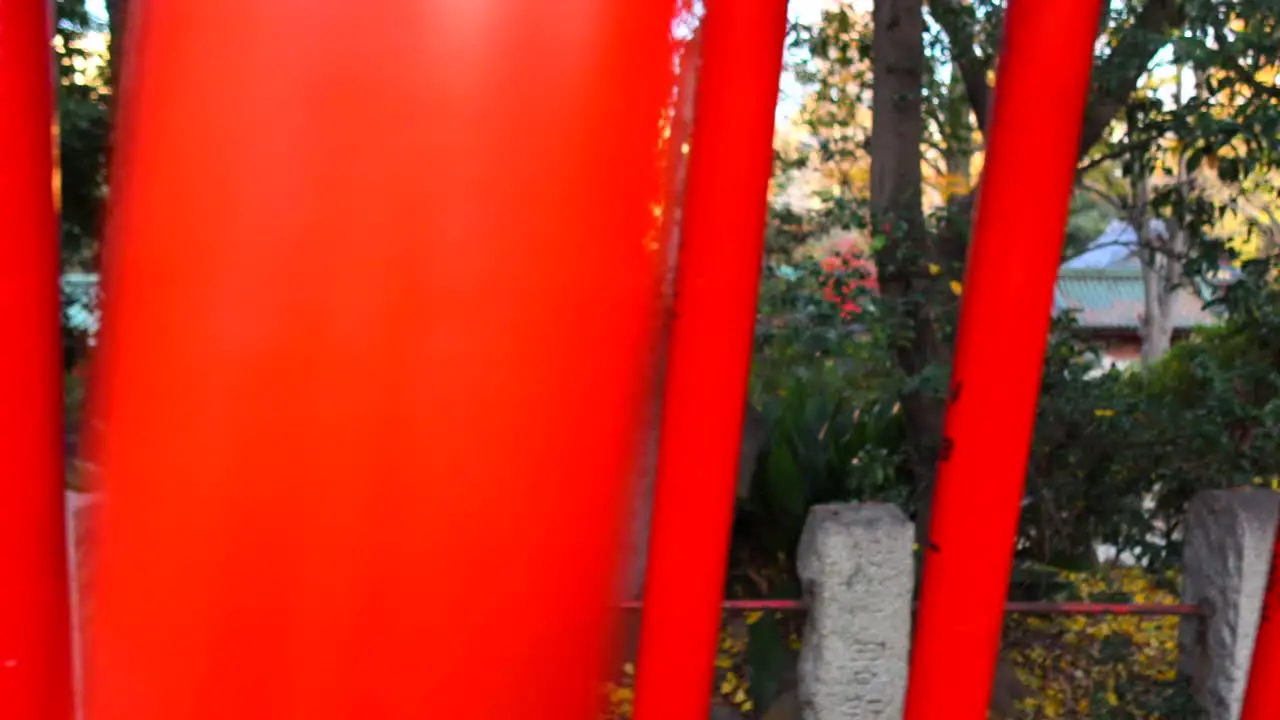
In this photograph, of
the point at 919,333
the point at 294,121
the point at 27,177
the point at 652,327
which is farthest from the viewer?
the point at 919,333

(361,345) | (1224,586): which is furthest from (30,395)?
(1224,586)

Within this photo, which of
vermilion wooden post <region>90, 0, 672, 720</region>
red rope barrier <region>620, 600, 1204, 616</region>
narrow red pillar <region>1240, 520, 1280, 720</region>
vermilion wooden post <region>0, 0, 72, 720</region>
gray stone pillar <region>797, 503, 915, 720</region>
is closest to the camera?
vermilion wooden post <region>90, 0, 672, 720</region>

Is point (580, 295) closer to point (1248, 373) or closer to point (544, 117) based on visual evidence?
point (544, 117)

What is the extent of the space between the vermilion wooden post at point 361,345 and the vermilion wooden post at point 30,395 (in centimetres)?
45

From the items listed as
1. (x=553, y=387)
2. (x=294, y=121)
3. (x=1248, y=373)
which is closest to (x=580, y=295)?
(x=553, y=387)

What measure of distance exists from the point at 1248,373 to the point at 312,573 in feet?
14.6

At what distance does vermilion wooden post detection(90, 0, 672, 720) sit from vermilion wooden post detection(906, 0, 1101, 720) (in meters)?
0.92

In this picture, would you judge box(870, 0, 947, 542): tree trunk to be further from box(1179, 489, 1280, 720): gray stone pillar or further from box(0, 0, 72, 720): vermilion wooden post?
box(0, 0, 72, 720): vermilion wooden post

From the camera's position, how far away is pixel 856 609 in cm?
301

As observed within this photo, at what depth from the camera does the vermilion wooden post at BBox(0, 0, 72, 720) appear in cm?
95

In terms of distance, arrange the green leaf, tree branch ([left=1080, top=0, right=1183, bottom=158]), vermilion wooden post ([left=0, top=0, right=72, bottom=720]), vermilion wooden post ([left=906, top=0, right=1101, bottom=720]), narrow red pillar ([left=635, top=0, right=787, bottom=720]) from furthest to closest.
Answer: the green leaf, tree branch ([left=1080, top=0, right=1183, bottom=158]), narrow red pillar ([left=635, top=0, right=787, bottom=720]), vermilion wooden post ([left=906, top=0, right=1101, bottom=720]), vermilion wooden post ([left=0, top=0, right=72, bottom=720])

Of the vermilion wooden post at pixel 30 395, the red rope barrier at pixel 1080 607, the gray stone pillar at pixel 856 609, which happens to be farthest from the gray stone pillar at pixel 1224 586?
the vermilion wooden post at pixel 30 395

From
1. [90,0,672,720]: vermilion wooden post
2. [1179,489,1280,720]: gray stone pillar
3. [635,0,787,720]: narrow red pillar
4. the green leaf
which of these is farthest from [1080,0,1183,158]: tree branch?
[90,0,672,720]: vermilion wooden post

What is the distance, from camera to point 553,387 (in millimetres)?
550
